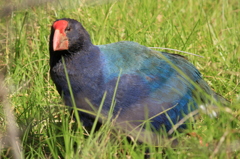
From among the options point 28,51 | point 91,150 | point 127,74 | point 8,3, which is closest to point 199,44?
point 127,74

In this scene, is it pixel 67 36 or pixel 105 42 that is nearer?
pixel 67 36

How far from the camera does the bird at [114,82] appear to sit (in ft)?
8.32

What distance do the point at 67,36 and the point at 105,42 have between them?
1209 millimetres

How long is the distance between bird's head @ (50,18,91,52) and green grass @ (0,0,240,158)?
0.15m

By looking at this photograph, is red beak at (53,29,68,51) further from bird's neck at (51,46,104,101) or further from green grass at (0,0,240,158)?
green grass at (0,0,240,158)

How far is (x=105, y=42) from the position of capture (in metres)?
3.77

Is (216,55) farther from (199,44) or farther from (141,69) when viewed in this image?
(141,69)

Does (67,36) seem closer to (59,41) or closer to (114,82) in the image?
(59,41)

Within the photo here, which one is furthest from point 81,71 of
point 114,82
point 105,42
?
point 105,42

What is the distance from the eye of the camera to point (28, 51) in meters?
3.72

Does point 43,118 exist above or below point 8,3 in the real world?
below

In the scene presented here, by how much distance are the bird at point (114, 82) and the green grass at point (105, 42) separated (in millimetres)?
137

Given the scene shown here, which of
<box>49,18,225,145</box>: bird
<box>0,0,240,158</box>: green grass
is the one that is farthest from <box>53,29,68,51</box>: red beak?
<box>0,0,240,158</box>: green grass

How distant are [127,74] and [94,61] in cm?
24
